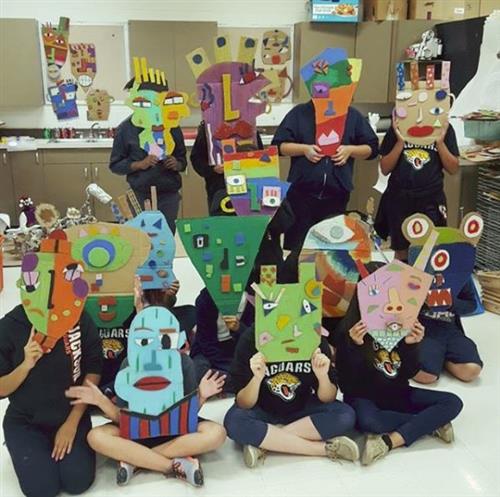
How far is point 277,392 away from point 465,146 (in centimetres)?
289

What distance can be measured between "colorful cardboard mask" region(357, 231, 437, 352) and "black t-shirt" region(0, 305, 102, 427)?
0.98m

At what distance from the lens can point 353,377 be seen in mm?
2162

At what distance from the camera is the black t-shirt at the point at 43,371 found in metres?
1.86

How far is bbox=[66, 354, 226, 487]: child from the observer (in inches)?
74.8

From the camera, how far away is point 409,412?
2.16m

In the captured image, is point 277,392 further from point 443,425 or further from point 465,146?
point 465,146

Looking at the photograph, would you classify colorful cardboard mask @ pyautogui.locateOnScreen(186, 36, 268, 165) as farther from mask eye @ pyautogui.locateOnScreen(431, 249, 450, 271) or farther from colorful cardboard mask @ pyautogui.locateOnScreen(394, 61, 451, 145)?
mask eye @ pyautogui.locateOnScreen(431, 249, 450, 271)

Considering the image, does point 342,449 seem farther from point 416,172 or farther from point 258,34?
point 258,34

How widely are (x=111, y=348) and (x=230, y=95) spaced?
1.37 m

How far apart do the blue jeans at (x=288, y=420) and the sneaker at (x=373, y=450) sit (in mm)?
80

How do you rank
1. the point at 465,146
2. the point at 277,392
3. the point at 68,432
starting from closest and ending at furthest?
the point at 68,432 → the point at 277,392 → the point at 465,146

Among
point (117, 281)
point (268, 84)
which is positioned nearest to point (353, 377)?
point (117, 281)

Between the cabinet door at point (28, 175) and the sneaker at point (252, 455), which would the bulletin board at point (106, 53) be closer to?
the cabinet door at point (28, 175)

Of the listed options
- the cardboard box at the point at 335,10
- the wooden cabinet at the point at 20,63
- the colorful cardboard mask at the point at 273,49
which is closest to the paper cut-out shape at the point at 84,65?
the wooden cabinet at the point at 20,63
